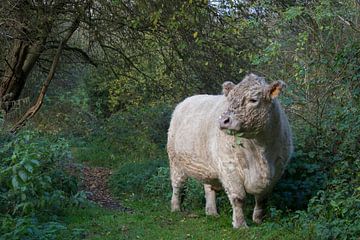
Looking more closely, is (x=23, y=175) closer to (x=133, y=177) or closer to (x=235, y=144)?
(x=235, y=144)

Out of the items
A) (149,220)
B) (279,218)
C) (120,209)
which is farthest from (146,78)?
(279,218)

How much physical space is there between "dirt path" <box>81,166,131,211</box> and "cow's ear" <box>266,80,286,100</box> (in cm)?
382

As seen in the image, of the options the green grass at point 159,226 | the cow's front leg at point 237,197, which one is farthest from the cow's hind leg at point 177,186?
the cow's front leg at point 237,197

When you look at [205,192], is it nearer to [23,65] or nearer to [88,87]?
[23,65]

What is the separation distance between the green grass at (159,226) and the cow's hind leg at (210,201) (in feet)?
0.35

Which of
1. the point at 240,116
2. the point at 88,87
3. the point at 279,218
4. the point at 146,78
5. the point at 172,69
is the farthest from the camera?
the point at 88,87

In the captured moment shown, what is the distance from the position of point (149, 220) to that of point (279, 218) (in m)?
1.94

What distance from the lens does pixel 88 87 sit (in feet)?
71.8

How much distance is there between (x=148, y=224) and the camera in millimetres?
8672

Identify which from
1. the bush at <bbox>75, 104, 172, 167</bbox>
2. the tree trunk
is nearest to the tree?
the tree trunk

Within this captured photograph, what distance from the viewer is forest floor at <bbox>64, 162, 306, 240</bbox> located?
25.1 ft

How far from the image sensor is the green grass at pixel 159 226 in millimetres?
7551

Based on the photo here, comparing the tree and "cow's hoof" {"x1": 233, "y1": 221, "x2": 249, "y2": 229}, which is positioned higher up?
the tree

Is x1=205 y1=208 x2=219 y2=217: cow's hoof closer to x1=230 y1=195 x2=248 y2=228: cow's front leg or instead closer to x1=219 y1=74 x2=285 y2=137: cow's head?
x1=230 y1=195 x2=248 y2=228: cow's front leg
